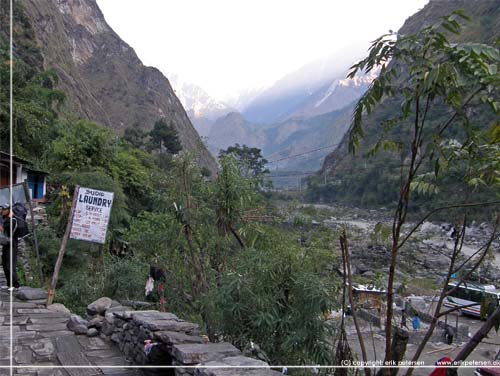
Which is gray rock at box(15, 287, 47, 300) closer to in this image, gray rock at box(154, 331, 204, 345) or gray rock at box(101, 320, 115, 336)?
gray rock at box(101, 320, 115, 336)

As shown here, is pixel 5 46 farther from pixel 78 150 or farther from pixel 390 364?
pixel 390 364

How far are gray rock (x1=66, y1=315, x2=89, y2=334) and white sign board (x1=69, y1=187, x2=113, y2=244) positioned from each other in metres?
1.21

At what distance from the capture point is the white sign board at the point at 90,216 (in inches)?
256

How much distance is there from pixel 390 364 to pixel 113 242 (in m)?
11.1

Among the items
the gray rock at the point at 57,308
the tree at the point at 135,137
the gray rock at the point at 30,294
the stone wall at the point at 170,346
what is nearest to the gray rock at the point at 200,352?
the stone wall at the point at 170,346

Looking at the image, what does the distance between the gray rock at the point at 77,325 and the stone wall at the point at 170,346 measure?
0.58 ft

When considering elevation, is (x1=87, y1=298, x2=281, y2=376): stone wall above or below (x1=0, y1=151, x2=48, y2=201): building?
below

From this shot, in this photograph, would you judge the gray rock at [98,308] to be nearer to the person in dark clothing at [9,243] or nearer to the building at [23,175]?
the person in dark clothing at [9,243]

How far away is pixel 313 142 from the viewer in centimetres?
13425

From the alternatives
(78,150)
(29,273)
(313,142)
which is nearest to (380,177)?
(78,150)

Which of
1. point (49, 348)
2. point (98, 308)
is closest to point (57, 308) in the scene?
point (98, 308)

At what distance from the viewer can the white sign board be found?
256 inches

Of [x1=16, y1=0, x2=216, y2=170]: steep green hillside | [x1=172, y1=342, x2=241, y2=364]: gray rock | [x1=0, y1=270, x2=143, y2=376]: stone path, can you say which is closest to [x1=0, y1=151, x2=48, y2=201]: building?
[x1=0, y1=270, x2=143, y2=376]: stone path

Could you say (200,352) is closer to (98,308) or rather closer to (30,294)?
(98,308)
